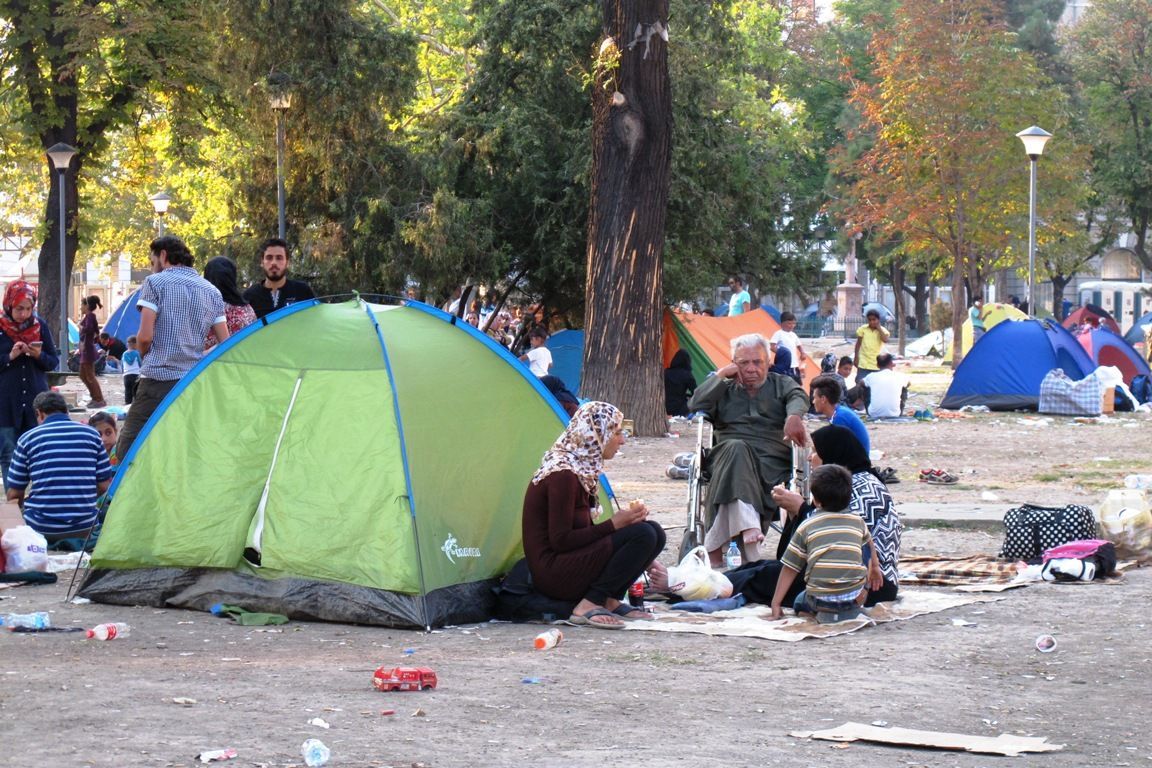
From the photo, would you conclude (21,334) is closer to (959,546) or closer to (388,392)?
(388,392)

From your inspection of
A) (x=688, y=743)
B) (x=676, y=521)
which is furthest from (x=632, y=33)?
(x=688, y=743)

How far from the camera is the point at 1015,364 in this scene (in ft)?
81.7

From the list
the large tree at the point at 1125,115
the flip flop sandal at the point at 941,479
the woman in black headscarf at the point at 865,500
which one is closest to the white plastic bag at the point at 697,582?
the woman in black headscarf at the point at 865,500

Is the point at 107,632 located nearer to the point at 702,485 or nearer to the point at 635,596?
the point at 635,596

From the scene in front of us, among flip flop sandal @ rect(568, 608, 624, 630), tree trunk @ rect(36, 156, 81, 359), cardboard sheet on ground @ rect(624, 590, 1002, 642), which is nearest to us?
cardboard sheet on ground @ rect(624, 590, 1002, 642)

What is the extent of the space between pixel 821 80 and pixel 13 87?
3709cm

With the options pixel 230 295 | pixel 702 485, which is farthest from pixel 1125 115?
pixel 230 295

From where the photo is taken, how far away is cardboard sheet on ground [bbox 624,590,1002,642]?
8.21 metres

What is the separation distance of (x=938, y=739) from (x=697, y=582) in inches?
130

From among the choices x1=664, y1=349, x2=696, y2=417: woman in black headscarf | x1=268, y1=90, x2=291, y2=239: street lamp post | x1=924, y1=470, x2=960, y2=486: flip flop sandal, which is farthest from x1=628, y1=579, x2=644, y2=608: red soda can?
x1=268, y1=90, x2=291, y2=239: street lamp post

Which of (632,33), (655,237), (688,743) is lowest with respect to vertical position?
(688,743)

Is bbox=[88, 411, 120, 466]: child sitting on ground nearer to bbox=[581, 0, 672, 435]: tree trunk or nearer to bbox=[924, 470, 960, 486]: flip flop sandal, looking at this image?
Answer: bbox=[924, 470, 960, 486]: flip flop sandal

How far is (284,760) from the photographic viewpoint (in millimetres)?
5480

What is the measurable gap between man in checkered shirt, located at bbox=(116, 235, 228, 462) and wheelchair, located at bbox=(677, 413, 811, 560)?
298 centimetres
